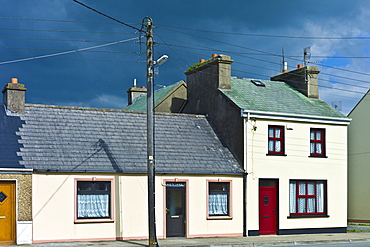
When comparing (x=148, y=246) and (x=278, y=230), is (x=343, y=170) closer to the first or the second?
(x=278, y=230)

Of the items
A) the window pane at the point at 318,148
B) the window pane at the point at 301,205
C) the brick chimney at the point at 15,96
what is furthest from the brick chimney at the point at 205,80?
the brick chimney at the point at 15,96

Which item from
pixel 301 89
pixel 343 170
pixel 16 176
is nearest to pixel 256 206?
pixel 343 170

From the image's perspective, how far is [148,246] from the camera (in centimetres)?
2005

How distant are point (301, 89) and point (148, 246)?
14379 mm

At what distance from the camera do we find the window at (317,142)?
27297mm

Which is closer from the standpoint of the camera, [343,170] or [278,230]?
[278,230]

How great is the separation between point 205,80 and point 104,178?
29.7 feet

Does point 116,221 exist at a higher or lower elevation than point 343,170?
lower

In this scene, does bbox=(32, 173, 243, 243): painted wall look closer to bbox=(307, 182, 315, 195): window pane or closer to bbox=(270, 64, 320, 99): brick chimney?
bbox=(307, 182, 315, 195): window pane

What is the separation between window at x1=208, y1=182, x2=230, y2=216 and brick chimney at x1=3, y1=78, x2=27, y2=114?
8.82 m

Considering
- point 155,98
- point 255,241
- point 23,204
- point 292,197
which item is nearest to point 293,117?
point 292,197

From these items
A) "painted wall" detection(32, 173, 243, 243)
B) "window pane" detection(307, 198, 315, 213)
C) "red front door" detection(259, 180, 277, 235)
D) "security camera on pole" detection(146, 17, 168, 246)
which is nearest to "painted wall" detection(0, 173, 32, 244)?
"painted wall" detection(32, 173, 243, 243)

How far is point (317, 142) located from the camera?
27422 millimetres

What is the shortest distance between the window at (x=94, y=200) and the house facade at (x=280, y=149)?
655 centimetres
